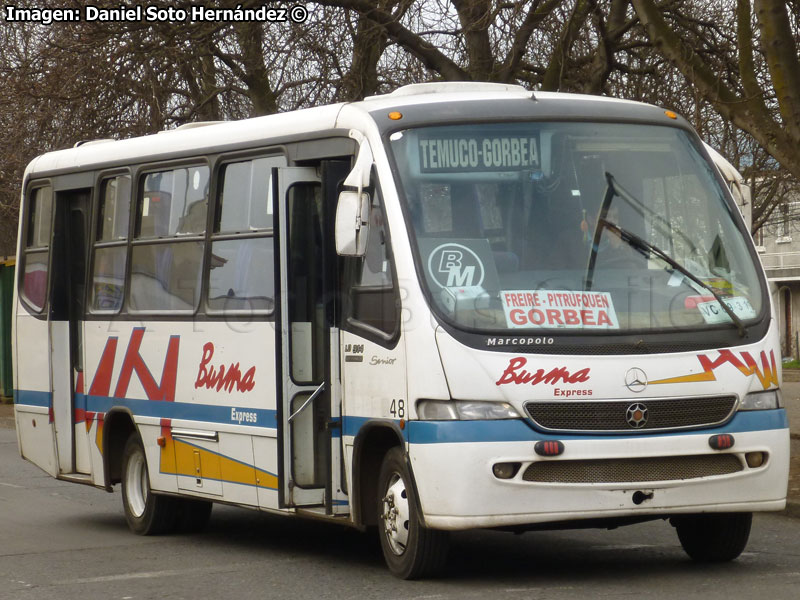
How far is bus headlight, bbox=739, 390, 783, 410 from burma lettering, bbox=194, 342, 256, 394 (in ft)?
10.5

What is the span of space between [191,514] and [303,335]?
2.86m

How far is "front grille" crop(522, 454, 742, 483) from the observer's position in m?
8.42

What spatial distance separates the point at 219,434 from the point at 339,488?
58.0 inches

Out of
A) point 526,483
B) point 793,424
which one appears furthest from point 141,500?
point 793,424

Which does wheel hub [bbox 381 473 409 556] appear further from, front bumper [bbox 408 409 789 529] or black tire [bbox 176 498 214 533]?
black tire [bbox 176 498 214 533]

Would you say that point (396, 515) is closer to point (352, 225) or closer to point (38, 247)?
point (352, 225)

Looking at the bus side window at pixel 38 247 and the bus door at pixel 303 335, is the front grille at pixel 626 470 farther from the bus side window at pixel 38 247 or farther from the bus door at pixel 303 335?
the bus side window at pixel 38 247

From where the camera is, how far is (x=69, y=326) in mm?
13008

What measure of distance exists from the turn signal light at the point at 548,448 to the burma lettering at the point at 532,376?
322 millimetres

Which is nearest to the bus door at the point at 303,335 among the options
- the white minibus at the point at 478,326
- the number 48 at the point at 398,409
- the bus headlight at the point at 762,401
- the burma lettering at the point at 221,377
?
the white minibus at the point at 478,326

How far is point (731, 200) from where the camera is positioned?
9531 mm

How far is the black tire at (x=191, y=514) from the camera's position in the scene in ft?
39.9

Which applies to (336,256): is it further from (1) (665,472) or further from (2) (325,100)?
(2) (325,100)

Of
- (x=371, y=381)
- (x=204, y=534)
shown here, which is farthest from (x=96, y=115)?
(x=371, y=381)
